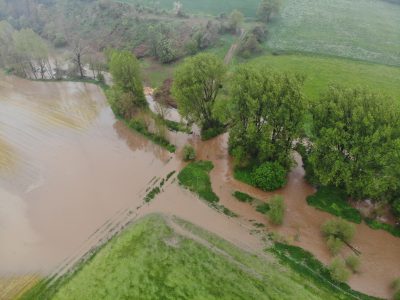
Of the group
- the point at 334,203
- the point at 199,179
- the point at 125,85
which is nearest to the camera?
the point at 334,203

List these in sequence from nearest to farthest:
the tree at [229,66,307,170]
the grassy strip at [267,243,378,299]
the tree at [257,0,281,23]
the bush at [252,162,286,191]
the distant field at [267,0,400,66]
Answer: the grassy strip at [267,243,378,299], the tree at [229,66,307,170], the bush at [252,162,286,191], the distant field at [267,0,400,66], the tree at [257,0,281,23]

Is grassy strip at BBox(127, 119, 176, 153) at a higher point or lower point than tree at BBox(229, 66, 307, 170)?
lower

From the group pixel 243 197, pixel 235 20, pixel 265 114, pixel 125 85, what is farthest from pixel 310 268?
pixel 235 20

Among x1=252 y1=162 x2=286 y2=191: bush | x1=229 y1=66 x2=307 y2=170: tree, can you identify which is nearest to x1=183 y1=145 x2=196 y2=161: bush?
x1=229 y1=66 x2=307 y2=170: tree

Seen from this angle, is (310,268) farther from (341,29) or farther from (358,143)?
(341,29)

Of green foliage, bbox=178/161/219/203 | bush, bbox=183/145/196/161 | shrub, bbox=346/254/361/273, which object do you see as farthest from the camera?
bush, bbox=183/145/196/161

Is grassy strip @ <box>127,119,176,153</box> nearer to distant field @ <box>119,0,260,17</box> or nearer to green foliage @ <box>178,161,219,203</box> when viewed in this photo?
green foliage @ <box>178,161,219,203</box>
